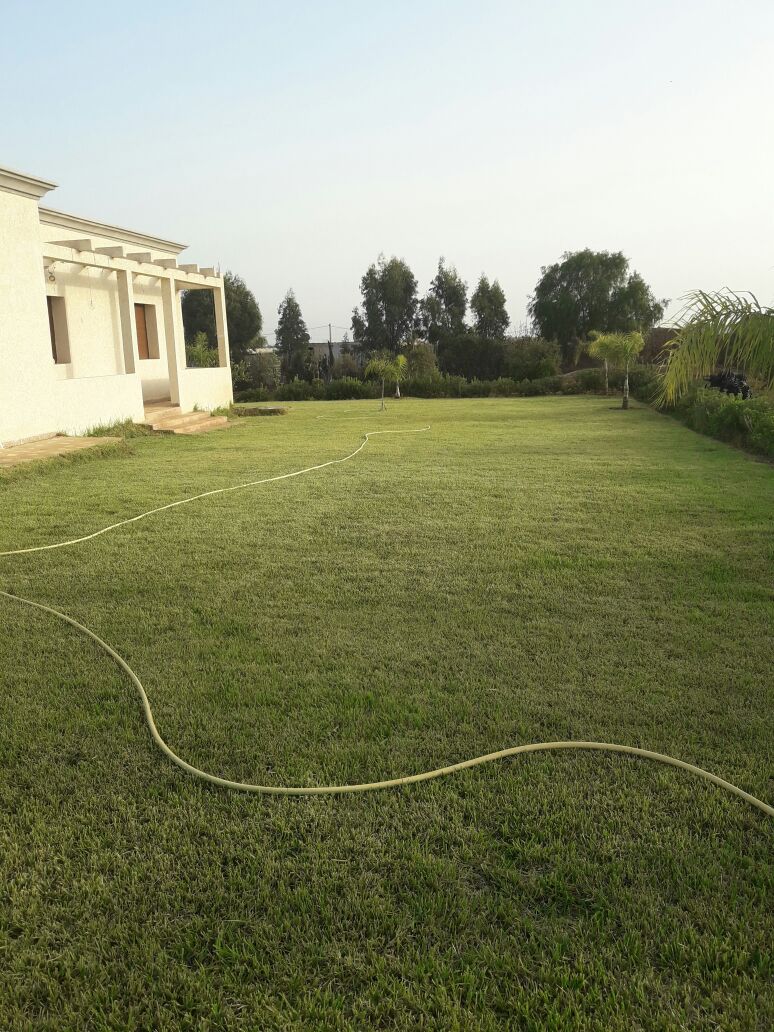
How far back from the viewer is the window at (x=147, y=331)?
18422 millimetres

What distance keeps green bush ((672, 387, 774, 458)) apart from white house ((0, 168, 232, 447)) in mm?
10383

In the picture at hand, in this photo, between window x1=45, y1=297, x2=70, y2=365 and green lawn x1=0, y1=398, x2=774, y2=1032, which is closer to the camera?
green lawn x1=0, y1=398, x2=774, y2=1032

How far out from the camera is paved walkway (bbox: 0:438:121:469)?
1003cm

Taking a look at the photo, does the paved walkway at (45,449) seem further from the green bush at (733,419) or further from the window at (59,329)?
the green bush at (733,419)

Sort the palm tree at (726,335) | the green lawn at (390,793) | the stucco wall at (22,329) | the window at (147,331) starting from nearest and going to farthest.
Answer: the green lawn at (390,793) → the palm tree at (726,335) → the stucco wall at (22,329) → the window at (147,331)

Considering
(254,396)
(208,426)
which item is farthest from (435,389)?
(208,426)

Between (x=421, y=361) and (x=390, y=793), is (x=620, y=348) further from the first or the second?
(x=390, y=793)

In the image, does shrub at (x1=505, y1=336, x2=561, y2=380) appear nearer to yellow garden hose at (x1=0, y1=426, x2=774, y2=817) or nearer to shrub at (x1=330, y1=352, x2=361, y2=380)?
shrub at (x1=330, y1=352, x2=361, y2=380)

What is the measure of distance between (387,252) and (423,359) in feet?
47.5

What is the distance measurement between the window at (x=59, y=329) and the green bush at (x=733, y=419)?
39.0ft

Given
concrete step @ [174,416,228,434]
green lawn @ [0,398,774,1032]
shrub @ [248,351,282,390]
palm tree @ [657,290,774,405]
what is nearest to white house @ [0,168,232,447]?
concrete step @ [174,416,228,434]

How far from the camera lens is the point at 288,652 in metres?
3.75

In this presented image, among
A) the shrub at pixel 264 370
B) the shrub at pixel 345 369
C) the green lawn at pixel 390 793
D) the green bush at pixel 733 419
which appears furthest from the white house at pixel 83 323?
the shrub at pixel 345 369

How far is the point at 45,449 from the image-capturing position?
10945mm
